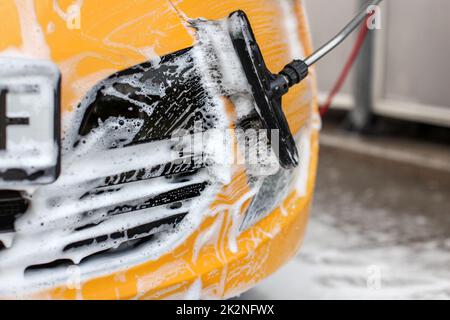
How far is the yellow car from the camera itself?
5.11 feet

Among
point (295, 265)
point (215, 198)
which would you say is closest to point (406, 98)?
point (295, 265)

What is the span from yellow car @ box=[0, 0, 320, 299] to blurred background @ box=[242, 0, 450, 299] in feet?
3.60

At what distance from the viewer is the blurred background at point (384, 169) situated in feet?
9.68

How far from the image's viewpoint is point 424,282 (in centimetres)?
287

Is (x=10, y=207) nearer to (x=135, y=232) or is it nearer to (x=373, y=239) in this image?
(x=135, y=232)

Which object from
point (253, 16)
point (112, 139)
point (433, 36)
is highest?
point (253, 16)

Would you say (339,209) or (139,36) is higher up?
(139,36)

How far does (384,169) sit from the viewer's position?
4672 millimetres

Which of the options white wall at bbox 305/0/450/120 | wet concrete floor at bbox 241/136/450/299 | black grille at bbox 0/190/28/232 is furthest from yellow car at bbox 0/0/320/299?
white wall at bbox 305/0/450/120

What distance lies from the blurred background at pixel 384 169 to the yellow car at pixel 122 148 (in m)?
1.10

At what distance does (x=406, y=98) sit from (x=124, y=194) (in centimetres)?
404

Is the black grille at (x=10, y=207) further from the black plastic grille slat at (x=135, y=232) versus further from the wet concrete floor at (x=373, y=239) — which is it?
the wet concrete floor at (x=373, y=239)

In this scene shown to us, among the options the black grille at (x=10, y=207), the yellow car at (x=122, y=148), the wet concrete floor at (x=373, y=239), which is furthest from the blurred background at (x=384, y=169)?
the black grille at (x=10, y=207)
